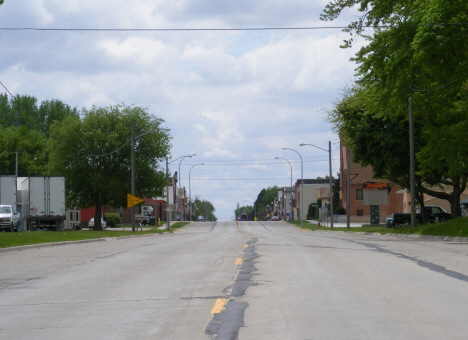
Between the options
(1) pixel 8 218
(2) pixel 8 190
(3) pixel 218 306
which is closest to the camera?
(3) pixel 218 306

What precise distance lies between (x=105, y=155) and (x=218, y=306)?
49507 mm

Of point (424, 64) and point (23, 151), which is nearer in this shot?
point (424, 64)

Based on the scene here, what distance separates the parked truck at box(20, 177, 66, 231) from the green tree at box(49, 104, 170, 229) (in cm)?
873

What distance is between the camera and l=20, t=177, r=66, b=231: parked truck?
46500mm

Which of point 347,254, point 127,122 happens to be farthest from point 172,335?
point 127,122

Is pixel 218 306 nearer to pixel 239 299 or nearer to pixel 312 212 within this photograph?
pixel 239 299

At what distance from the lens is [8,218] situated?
138 feet

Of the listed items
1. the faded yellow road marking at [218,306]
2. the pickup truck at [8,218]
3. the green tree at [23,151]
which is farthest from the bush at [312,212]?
the faded yellow road marking at [218,306]

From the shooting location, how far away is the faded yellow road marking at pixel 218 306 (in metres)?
8.16

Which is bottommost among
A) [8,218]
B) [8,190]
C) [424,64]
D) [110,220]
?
[110,220]

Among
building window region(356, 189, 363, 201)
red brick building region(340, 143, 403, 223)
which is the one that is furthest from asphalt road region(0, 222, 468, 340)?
building window region(356, 189, 363, 201)

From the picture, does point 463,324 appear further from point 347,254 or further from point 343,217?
point 343,217

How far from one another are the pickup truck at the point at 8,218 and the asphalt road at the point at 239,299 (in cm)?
2772

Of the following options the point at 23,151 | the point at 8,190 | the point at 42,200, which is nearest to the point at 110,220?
the point at 23,151
